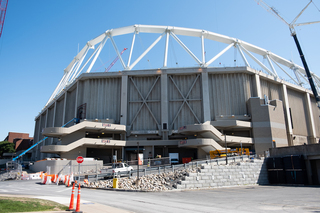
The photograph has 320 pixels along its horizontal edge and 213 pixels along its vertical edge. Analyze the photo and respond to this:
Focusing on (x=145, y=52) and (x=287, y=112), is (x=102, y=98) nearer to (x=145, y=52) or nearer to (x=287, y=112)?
(x=145, y=52)

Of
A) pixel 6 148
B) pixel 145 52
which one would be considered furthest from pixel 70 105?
pixel 6 148

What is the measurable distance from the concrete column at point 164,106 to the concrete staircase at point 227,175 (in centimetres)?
2425

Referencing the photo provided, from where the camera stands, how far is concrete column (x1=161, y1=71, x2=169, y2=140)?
191 feet

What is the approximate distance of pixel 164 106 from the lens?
59281 mm

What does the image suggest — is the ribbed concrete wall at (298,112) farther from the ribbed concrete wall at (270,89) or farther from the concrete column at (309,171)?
the concrete column at (309,171)

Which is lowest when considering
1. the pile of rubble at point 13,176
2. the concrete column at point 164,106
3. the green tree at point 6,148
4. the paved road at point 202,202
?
the paved road at point 202,202

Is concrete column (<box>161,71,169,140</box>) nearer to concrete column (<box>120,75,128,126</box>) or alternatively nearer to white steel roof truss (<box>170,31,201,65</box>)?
concrete column (<box>120,75,128,126</box>)

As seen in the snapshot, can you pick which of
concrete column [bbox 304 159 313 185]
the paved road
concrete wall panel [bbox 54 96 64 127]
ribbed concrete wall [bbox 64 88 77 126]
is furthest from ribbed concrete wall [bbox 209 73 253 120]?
concrete wall panel [bbox 54 96 64 127]

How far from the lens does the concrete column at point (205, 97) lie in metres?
57.9

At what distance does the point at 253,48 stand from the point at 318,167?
5250 cm

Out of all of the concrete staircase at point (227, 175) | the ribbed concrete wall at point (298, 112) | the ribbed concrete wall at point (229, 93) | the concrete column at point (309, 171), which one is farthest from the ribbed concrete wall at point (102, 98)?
the ribbed concrete wall at point (298, 112)

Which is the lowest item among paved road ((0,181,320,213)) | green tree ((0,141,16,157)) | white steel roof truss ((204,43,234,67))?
paved road ((0,181,320,213))

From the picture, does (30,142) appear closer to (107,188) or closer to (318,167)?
(107,188)

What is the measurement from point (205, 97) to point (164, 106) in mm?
10374
